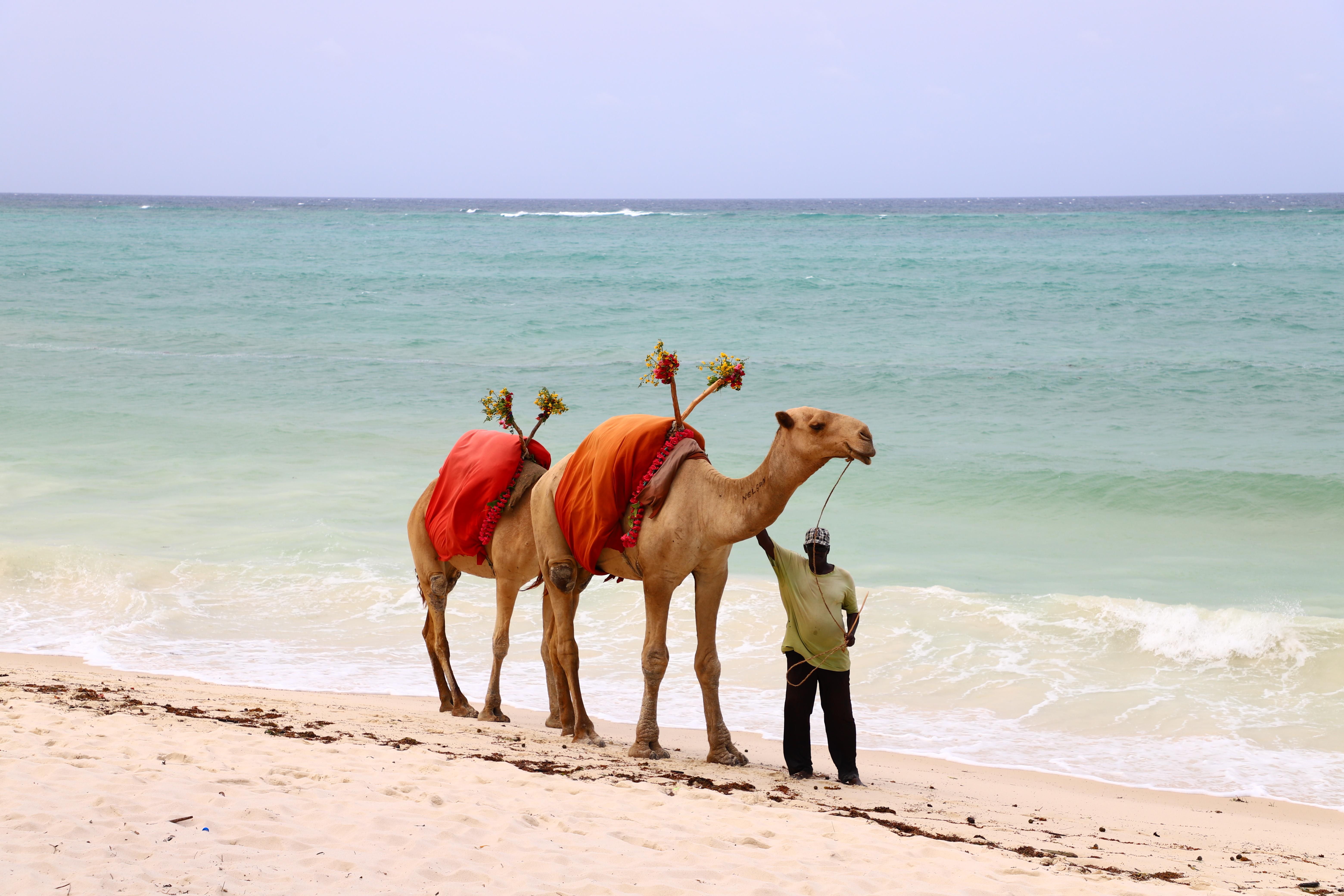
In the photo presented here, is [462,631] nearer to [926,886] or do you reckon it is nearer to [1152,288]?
[926,886]

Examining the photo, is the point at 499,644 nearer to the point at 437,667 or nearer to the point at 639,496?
the point at 437,667

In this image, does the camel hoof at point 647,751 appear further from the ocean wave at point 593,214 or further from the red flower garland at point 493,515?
the ocean wave at point 593,214

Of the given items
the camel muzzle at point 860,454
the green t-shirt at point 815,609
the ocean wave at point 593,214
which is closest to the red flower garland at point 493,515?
the green t-shirt at point 815,609

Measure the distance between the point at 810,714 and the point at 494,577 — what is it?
2.27 m

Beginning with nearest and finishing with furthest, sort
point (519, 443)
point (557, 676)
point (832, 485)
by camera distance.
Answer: point (557, 676) < point (519, 443) < point (832, 485)

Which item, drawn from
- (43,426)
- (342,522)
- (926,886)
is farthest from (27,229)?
(926,886)

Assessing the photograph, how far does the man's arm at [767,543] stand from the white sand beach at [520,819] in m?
1.18

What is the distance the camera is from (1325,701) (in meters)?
8.55

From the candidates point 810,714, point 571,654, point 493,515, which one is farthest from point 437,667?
point 810,714

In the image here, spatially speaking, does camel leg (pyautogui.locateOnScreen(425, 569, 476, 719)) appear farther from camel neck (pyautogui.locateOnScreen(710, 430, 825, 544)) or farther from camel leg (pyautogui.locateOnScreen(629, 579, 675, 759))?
camel neck (pyautogui.locateOnScreen(710, 430, 825, 544))

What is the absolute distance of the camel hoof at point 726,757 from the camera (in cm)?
649

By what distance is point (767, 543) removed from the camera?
20.6 feet

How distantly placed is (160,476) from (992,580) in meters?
11.0

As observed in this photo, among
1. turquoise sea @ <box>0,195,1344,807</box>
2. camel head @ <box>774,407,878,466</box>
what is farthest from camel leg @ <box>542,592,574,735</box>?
camel head @ <box>774,407,878,466</box>
